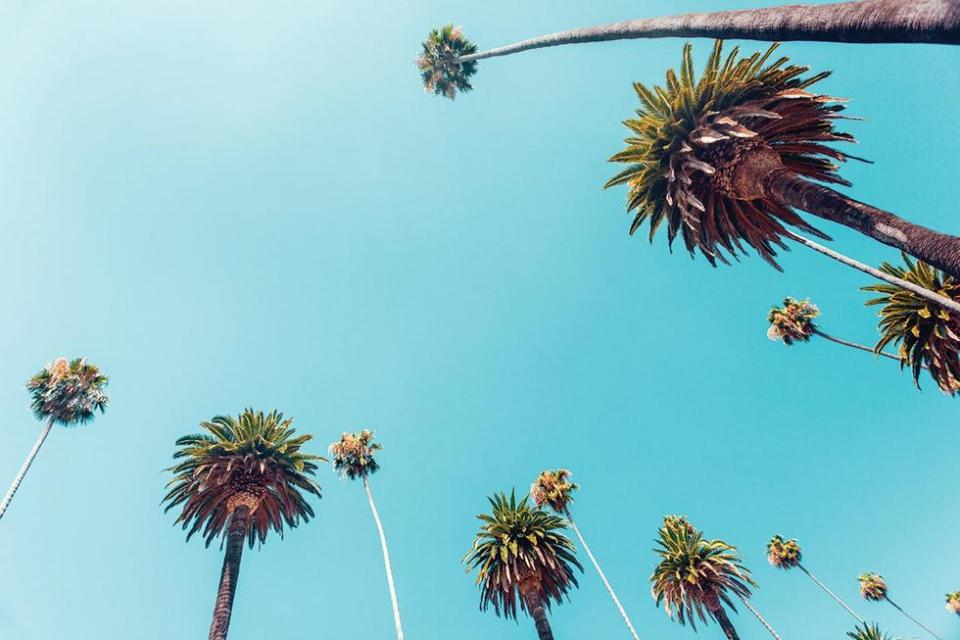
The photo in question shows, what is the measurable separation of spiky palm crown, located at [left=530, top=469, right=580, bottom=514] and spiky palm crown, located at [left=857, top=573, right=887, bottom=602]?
4399 centimetres

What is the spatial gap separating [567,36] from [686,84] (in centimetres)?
411

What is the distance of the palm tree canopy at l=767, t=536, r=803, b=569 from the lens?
54844mm

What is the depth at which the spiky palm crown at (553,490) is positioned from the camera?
3841cm

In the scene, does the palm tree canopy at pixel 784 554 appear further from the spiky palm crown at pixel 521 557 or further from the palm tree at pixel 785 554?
the spiky palm crown at pixel 521 557

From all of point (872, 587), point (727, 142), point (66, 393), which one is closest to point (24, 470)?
point (66, 393)

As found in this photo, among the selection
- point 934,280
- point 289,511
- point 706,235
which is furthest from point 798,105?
point 289,511

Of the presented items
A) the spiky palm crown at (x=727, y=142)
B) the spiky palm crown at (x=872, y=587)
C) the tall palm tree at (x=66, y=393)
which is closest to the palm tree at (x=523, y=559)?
the spiky palm crown at (x=727, y=142)

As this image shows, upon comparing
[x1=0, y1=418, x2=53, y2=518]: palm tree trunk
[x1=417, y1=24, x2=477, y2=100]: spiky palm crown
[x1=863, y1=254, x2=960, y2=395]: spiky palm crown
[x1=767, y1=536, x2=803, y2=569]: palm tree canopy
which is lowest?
[x1=863, y1=254, x2=960, y2=395]: spiky palm crown

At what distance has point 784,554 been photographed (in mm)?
55062

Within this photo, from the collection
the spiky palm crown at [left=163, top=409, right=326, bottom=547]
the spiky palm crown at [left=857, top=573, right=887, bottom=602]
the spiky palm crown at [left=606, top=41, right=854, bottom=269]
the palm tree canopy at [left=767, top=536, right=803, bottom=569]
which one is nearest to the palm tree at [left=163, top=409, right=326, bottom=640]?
the spiky palm crown at [left=163, top=409, right=326, bottom=547]

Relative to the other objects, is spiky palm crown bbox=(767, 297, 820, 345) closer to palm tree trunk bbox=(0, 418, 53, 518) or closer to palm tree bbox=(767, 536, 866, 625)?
palm tree bbox=(767, 536, 866, 625)

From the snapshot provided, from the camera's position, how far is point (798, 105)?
1480 centimetres

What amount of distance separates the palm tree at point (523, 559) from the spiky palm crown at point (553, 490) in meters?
8.46

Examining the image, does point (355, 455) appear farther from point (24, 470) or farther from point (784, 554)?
point (784, 554)
